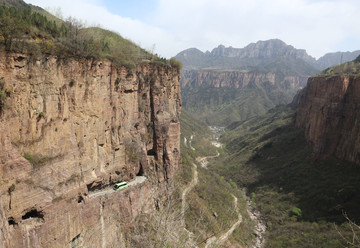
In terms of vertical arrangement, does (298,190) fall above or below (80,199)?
below

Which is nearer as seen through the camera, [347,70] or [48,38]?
[48,38]

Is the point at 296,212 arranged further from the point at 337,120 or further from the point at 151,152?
the point at 151,152

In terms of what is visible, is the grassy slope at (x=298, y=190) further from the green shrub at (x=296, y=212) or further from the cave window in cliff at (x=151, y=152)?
the cave window in cliff at (x=151, y=152)

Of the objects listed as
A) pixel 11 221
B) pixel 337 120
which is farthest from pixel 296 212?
pixel 11 221

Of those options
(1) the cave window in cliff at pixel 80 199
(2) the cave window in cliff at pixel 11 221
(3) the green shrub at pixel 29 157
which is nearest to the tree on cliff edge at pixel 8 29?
(3) the green shrub at pixel 29 157

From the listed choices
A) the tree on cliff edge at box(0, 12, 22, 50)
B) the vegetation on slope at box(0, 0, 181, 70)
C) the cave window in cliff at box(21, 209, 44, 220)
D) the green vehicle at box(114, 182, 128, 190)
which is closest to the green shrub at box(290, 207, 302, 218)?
the green vehicle at box(114, 182, 128, 190)

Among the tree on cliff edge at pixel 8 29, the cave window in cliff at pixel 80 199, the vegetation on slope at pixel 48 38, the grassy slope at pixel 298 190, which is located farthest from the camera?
the grassy slope at pixel 298 190

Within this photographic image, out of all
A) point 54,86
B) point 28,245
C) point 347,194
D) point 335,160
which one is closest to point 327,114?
point 335,160
